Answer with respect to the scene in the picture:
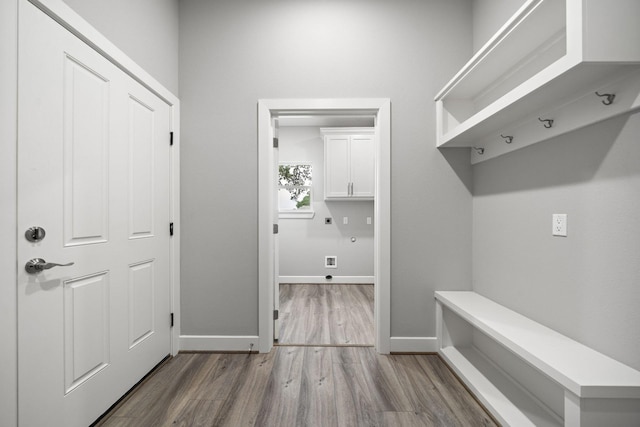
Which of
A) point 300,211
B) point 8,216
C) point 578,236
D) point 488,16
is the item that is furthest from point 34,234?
point 300,211

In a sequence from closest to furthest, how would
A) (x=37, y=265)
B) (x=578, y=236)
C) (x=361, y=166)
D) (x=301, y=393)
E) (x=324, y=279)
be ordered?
(x=37, y=265) < (x=578, y=236) < (x=301, y=393) < (x=361, y=166) < (x=324, y=279)

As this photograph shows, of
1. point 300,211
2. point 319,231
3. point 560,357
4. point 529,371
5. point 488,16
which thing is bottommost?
point 529,371

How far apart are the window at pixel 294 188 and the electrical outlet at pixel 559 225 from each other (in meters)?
3.77

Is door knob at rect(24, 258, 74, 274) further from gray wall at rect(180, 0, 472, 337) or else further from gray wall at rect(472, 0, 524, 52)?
gray wall at rect(472, 0, 524, 52)

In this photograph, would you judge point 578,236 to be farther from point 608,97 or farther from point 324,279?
point 324,279

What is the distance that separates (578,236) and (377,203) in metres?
1.29

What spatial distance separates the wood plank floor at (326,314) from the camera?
9.05 ft

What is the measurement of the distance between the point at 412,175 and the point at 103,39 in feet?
7.00

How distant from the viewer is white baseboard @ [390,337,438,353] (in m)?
2.44

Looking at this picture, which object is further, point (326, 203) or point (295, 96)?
point (326, 203)

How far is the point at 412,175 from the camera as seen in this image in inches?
96.7

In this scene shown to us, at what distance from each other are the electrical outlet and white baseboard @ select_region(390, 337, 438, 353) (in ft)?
4.22

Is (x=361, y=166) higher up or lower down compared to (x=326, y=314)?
higher up

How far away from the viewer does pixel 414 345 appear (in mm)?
2439
